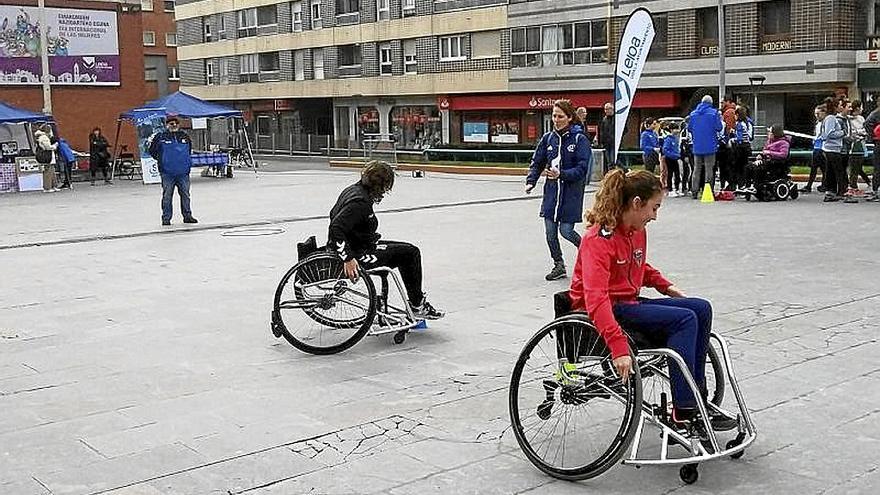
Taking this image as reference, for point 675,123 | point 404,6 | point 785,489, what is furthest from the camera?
point 404,6

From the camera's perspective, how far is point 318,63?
189 feet

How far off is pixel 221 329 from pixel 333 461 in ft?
11.4

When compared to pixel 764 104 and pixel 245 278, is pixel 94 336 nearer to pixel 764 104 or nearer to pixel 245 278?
pixel 245 278

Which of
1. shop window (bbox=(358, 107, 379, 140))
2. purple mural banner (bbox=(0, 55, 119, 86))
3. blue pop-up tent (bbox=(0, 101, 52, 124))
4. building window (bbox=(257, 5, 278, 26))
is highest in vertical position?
building window (bbox=(257, 5, 278, 26))

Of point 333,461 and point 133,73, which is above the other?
point 133,73

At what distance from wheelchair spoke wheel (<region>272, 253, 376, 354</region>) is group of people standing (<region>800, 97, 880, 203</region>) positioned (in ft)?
40.4

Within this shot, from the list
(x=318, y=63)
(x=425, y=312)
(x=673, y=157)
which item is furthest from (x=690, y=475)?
(x=318, y=63)

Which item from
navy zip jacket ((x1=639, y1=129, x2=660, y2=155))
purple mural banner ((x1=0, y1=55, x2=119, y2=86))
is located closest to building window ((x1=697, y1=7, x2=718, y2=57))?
navy zip jacket ((x1=639, y1=129, x2=660, y2=155))

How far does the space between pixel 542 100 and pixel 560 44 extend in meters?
2.48

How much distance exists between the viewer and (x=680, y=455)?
4.84 meters

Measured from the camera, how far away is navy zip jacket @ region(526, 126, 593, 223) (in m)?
10.1

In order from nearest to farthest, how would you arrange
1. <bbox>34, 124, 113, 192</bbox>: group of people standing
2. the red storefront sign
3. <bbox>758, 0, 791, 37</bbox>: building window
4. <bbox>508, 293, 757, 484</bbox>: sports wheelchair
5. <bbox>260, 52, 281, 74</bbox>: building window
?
<bbox>508, 293, 757, 484</bbox>: sports wheelchair < <bbox>34, 124, 113, 192</bbox>: group of people standing < <bbox>758, 0, 791, 37</bbox>: building window < the red storefront sign < <bbox>260, 52, 281, 74</bbox>: building window

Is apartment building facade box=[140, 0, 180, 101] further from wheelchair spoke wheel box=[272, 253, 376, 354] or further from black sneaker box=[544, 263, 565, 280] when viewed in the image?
wheelchair spoke wheel box=[272, 253, 376, 354]

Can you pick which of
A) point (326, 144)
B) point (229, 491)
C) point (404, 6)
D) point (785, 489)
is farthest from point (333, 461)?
point (326, 144)
